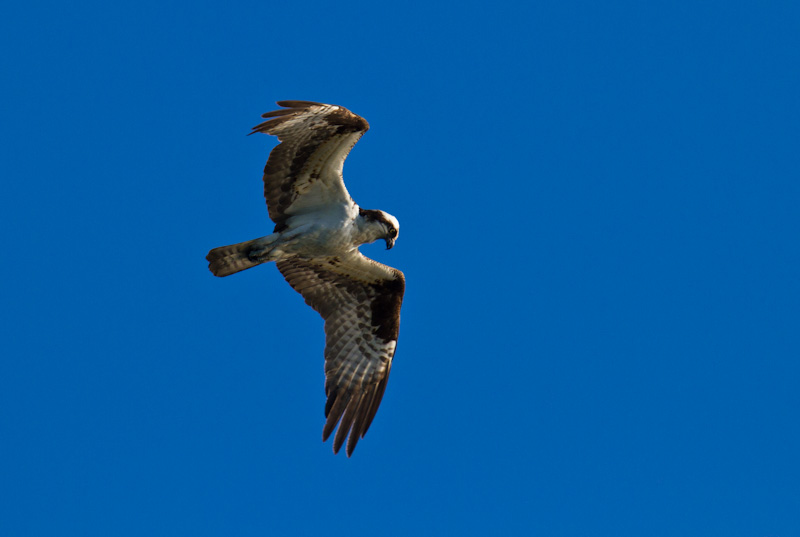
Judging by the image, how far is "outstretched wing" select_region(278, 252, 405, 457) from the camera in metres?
11.7

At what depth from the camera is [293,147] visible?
10.3 meters

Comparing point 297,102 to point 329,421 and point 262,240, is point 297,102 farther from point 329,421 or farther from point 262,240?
point 329,421

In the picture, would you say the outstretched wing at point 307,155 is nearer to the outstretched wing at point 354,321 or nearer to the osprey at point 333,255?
the osprey at point 333,255

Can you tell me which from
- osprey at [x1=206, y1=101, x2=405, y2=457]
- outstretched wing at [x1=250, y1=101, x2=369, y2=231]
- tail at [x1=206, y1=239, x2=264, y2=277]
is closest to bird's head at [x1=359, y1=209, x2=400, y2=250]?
osprey at [x1=206, y1=101, x2=405, y2=457]

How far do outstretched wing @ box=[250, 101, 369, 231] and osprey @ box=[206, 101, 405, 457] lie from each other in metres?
0.01

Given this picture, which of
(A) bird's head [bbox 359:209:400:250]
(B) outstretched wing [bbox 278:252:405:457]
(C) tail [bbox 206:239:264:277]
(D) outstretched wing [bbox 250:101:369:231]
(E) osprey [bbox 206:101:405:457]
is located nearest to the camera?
(D) outstretched wing [bbox 250:101:369:231]

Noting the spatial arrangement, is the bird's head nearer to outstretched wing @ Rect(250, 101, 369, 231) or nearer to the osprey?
the osprey

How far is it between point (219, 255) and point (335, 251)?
4.45 feet

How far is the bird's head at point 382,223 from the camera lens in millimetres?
11039

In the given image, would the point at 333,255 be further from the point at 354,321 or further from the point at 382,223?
the point at 354,321

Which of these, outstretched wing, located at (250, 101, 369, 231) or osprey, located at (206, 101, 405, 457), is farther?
osprey, located at (206, 101, 405, 457)

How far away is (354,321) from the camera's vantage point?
12289mm

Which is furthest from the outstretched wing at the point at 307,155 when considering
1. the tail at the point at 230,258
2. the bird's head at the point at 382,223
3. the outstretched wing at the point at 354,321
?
the outstretched wing at the point at 354,321

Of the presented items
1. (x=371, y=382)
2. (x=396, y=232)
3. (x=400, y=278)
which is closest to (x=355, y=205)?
(x=396, y=232)
